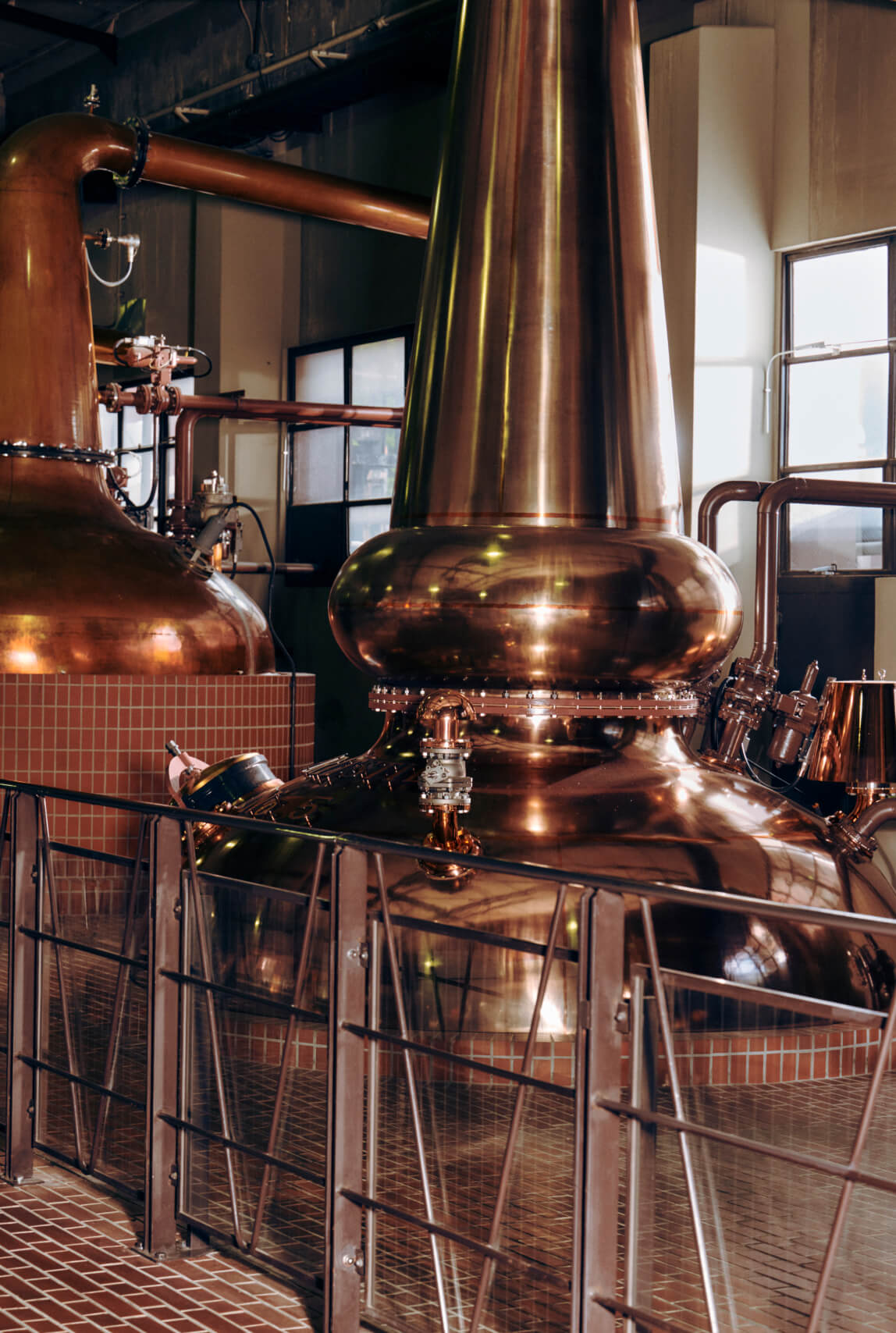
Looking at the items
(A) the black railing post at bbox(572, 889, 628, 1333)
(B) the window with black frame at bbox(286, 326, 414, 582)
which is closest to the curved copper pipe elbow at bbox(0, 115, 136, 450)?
(B) the window with black frame at bbox(286, 326, 414, 582)

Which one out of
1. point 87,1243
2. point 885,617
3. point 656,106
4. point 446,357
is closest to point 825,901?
point 446,357

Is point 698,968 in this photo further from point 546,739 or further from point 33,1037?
point 33,1037

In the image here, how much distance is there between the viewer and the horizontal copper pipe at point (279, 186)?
25.2 ft

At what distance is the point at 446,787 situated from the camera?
3973mm

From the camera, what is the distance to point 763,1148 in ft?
6.22

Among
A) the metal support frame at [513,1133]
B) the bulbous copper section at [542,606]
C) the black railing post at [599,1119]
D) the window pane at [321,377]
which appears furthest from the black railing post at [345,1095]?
the window pane at [321,377]

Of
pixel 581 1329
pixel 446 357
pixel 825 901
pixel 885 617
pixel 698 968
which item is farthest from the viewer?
pixel 885 617

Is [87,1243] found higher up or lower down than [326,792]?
lower down

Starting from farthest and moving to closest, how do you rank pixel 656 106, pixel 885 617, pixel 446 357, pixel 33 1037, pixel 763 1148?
pixel 656 106
pixel 885 617
pixel 446 357
pixel 33 1037
pixel 763 1148

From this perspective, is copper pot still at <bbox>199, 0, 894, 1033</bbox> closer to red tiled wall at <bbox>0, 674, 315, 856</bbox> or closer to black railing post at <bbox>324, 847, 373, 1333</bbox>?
black railing post at <bbox>324, 847, 373, 1333</bbox>

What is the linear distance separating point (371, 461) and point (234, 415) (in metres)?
1.95

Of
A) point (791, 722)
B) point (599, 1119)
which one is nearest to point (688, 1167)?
point (599, 1119)

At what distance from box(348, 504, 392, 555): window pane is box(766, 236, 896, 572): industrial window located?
11.3 feet

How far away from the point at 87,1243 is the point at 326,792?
6.07 ft
